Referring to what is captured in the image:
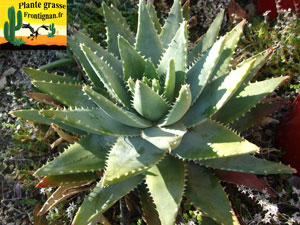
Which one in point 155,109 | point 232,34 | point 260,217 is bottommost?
point 260,217

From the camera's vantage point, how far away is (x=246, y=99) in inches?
57.8

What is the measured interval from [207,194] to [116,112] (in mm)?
567

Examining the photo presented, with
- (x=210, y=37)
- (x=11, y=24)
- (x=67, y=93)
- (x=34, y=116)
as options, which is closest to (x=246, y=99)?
(x=210, y=37)

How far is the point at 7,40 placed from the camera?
7.38ft

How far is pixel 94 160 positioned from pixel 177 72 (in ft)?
1.76

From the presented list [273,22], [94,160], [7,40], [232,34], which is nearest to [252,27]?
[273,22]

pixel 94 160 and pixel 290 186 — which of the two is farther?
pixel 290 186

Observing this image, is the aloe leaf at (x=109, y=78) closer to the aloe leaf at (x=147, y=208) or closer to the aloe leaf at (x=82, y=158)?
the aloe leaf at (x=82, y=158)

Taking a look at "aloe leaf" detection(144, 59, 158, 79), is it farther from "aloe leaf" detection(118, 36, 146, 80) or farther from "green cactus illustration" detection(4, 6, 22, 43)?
"green cactus illustration" detection(4, 6, 22, 43)

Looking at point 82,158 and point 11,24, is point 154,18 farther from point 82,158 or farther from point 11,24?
point 11,24

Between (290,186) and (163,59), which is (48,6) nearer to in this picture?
(163,59)

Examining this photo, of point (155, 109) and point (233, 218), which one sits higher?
point (155, 109)


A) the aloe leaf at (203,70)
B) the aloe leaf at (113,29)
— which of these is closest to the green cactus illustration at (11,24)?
the aloe leaf at (113,29)

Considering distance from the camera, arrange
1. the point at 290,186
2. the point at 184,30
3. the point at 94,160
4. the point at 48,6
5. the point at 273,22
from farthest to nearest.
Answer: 1. the point at 273,22
2. the point at 48,6
3. the point at 290,186
4. the point at 94,160
5. the point at 184,30
